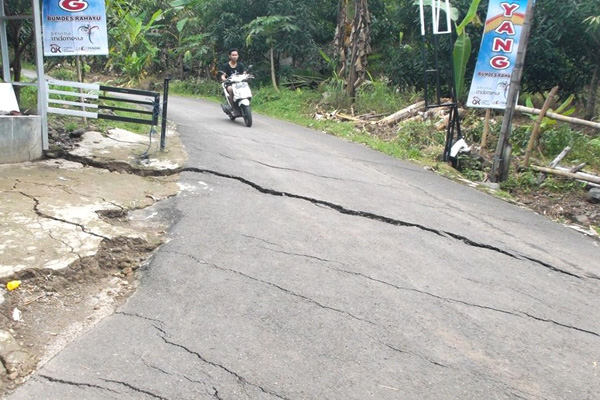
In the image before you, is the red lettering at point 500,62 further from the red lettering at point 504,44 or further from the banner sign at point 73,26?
the banner sign at point 73,26

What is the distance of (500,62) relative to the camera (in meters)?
8.88

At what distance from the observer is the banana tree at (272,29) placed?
18.2 meters

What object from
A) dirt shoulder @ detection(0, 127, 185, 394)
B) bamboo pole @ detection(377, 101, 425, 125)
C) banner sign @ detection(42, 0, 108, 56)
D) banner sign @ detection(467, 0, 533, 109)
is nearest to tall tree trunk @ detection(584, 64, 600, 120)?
bamboo pole @ detection(377, 101, 425, 125)

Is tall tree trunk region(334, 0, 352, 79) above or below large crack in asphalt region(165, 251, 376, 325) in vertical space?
above

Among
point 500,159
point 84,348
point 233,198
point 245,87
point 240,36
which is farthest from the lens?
point 240,36

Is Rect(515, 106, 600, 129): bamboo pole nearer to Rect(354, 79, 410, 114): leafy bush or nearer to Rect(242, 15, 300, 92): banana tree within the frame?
Rect(354, 79, 410, 114): leafy bush

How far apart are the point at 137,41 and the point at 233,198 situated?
1623cm

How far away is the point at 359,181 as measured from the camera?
7.85m

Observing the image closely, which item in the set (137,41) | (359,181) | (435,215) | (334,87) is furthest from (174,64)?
(435,215)

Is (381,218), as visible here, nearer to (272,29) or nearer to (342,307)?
(342,307)

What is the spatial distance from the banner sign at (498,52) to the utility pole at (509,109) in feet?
1.07

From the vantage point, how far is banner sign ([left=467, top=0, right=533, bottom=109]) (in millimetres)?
8719

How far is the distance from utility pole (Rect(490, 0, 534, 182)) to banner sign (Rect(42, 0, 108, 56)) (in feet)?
21.3

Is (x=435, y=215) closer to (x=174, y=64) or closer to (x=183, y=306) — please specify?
(x=183, y=306)
